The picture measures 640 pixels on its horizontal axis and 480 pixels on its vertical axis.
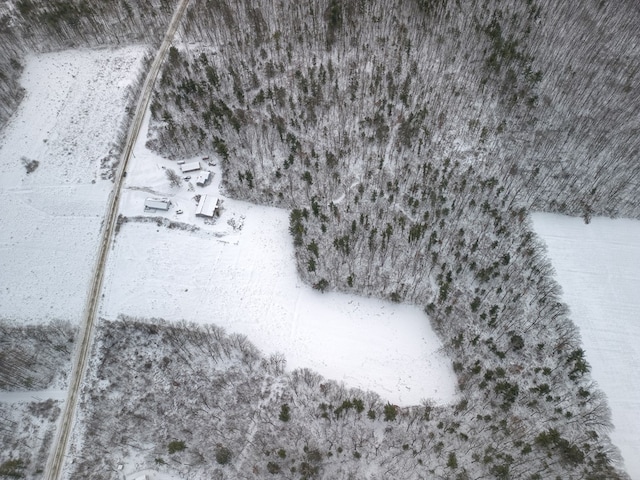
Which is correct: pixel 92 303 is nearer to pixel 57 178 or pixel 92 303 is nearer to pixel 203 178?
pixel 203 178

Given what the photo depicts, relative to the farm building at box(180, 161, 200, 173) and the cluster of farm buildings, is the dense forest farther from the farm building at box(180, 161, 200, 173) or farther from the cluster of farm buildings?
the cluster of farm buildings

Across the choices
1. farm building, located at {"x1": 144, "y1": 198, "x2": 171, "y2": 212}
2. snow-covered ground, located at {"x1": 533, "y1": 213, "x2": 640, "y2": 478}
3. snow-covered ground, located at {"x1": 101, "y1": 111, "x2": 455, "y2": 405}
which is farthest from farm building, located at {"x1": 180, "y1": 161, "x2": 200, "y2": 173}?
snow-covered ground, located at {"x1": 533, "y1": 213, "x2": 640, "y2": 478}

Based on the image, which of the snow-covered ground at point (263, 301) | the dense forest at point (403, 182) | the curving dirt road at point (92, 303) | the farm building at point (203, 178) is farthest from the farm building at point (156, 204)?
the dense forest at point (403, 182)

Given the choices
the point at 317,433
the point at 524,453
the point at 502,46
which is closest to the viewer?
the point at 524,453

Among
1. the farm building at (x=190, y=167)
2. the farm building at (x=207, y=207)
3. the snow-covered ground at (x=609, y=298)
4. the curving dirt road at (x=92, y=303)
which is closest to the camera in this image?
the curving dirt road at (x=92, y=303)

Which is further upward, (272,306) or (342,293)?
(342,293)

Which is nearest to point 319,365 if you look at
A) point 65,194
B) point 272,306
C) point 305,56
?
point 272,306

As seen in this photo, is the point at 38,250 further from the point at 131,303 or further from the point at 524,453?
the point at 524,453

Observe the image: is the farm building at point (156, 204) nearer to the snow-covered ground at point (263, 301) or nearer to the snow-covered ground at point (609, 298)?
the snow-covered ground at point (263, 301)
